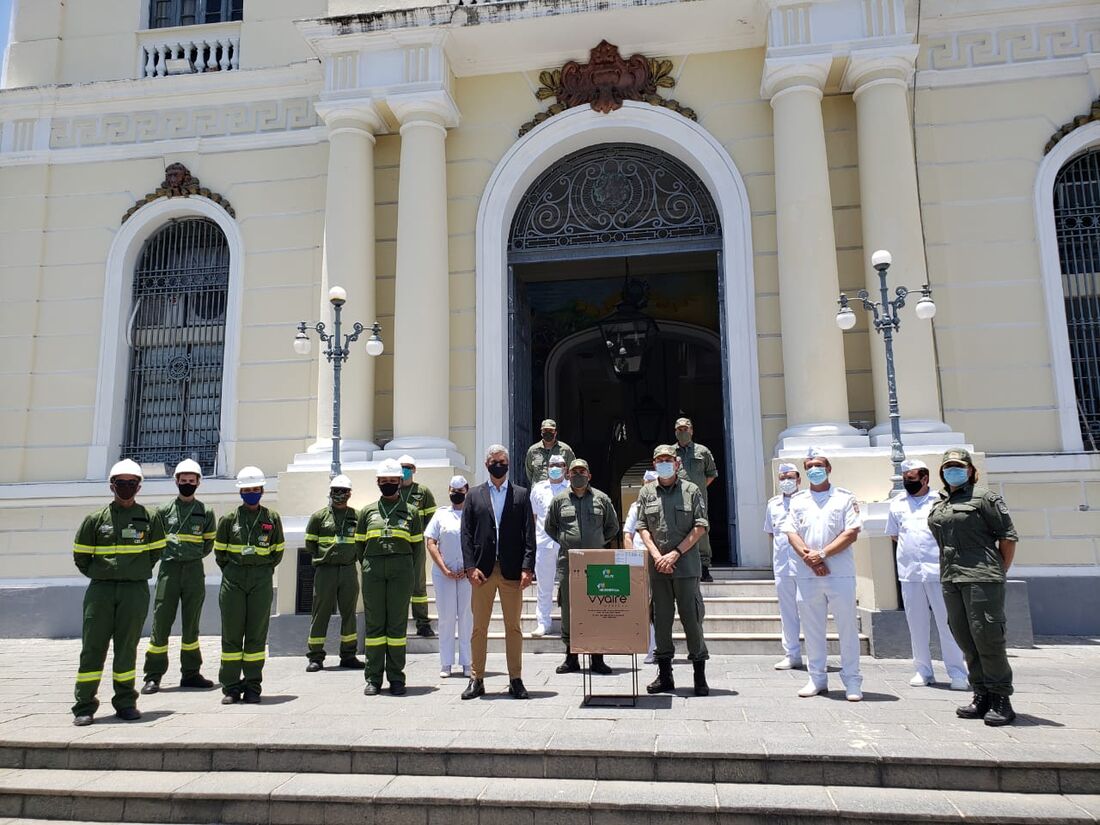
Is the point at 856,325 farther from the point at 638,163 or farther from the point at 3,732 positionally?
the point at 3,732

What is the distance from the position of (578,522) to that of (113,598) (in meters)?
3.68

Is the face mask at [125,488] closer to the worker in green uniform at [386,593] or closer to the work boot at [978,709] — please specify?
the worker in green uniform at [386,593]

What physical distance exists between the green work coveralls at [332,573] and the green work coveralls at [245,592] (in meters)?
1.32

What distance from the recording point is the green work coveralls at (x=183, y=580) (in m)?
7.54

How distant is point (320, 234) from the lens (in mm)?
12836

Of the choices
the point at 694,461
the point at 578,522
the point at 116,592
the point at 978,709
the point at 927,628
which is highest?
the point at 694,461

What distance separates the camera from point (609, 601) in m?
6.47

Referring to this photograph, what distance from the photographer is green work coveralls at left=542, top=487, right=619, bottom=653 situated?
7.52m

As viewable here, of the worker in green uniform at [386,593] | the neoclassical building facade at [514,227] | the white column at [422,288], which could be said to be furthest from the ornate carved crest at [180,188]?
the worker in green uniform at [386,593]

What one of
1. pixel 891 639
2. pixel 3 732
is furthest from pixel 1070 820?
pixel 3 732

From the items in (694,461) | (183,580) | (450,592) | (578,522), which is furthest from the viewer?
(694,461)

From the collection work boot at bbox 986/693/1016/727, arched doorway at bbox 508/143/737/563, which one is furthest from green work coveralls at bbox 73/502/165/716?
arched doorway at bbox 508/143/737/563

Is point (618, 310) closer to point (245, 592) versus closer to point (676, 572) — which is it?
point (676, 572)

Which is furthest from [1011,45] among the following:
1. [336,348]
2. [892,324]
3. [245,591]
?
[245,591]
